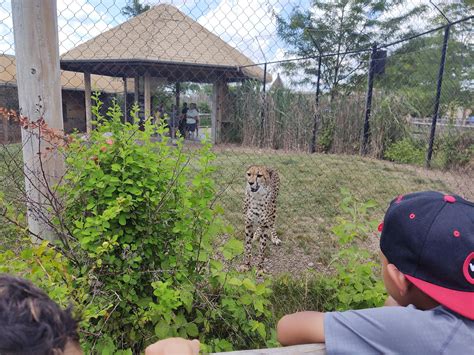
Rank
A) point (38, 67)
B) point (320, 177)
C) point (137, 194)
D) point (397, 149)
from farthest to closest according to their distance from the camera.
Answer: point (397, 149), point (320, 177), point (38, 67), point (137, 194)

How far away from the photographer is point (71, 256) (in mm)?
1782

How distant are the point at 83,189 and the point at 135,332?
67 centimetres

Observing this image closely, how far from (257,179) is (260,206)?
11.1 inches

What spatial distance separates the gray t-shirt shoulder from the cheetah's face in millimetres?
3234

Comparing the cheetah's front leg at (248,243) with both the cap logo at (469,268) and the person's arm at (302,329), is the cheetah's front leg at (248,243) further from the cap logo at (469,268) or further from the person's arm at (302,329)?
the cap logo at (469,268)

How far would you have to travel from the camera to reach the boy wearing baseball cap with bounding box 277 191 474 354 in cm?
101

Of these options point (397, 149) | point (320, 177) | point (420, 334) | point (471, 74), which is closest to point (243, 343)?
point (420, 334)

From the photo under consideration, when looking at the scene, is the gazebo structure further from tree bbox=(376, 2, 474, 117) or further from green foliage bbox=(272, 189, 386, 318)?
green foliage bbox=(272, 189, 386, 318)

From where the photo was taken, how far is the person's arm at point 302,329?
1.12 meters

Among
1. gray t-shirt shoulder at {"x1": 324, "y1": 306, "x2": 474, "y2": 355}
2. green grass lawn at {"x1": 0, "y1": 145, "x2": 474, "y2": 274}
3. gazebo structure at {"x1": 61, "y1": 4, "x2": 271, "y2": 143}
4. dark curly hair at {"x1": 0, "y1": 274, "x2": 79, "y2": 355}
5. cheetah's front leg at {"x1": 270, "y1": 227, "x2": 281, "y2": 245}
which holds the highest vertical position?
gazebo structure at {"x1": 61, "y1": 4, "x2": 271, "y2": 143}

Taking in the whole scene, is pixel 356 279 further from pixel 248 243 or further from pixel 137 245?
pixel 248 243

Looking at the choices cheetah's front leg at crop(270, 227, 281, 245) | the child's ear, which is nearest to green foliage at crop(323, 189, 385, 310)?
the child's ear

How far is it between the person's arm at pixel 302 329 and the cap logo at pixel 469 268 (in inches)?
14.9

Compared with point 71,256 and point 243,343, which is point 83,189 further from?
point 243,343
